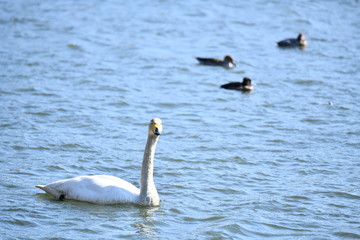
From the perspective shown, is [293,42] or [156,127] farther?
[293,42]

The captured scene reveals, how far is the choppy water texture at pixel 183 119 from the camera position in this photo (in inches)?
361

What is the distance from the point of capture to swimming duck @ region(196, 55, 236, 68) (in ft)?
61.9

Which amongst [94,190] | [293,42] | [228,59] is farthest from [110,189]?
[293,42]

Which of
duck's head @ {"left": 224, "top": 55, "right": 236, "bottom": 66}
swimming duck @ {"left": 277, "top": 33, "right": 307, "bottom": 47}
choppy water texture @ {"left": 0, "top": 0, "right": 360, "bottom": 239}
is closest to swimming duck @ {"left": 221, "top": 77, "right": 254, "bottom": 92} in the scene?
choppy water texture @ {"left": 0, "top": 0, "right": 360, "bottom": 239}

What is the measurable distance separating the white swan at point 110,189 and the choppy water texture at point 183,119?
0.43 feet

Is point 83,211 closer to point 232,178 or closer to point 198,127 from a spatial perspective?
point 232,178

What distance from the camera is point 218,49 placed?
70.1 ft

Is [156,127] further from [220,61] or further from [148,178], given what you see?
[220,61]

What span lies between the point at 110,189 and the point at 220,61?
10.1 m

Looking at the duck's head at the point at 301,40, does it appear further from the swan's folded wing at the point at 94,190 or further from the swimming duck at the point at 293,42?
the swan's folded wing at the point at 94,190

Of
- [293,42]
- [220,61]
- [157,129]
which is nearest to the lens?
[157,129]

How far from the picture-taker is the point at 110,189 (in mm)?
9359

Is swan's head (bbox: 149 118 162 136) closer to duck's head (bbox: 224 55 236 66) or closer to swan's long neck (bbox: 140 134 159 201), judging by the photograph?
swan's long neck (bbox: 140 134 159 201)

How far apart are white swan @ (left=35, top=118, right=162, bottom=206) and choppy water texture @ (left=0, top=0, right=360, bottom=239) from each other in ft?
0.43
